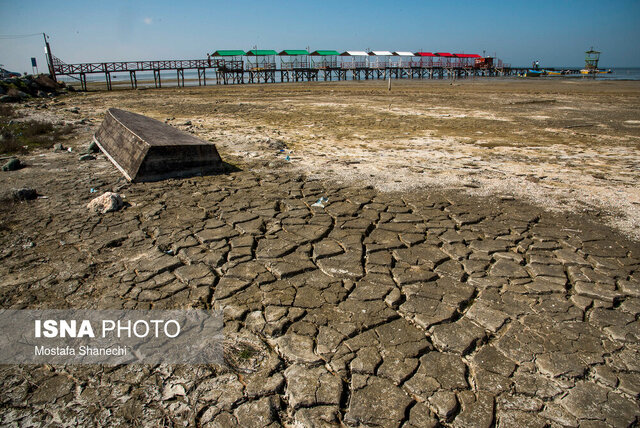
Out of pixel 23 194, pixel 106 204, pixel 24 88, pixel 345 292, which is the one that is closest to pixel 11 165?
pixel 23 194

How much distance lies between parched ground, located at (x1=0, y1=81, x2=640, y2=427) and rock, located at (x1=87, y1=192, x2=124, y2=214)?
0.12 meters

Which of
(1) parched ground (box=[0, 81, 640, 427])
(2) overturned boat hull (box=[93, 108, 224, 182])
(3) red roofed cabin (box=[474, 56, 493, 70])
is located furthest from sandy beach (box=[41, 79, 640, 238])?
(3) red roofed cabin (box=[474, 56, 493, 70])

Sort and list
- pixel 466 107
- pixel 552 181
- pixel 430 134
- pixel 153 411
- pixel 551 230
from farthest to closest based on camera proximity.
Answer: pixel 466 107 < pixel 430 134 < pixel 552 181 < pixel 551 230 < pixel 153 411

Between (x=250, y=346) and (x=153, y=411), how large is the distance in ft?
1.99

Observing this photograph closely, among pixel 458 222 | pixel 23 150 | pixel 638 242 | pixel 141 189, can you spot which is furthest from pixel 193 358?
pixel 23 150

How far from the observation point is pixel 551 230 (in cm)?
383

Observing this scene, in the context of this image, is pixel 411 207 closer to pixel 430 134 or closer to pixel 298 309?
pixel 298 309

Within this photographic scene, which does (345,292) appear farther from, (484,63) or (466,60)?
(466,60)

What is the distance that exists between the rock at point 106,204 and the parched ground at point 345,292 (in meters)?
0.12

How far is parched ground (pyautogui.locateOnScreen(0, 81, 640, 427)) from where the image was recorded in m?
1.91

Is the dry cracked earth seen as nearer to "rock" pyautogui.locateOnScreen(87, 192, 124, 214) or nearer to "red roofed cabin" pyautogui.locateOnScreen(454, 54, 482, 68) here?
"rock" pyautogui.locateOnScreen(87, 192, 124, 214)

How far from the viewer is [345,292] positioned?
282 centimetres

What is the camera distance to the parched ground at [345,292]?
6.27ft

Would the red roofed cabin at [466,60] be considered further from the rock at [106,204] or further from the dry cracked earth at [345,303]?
the rock at [106,204]
